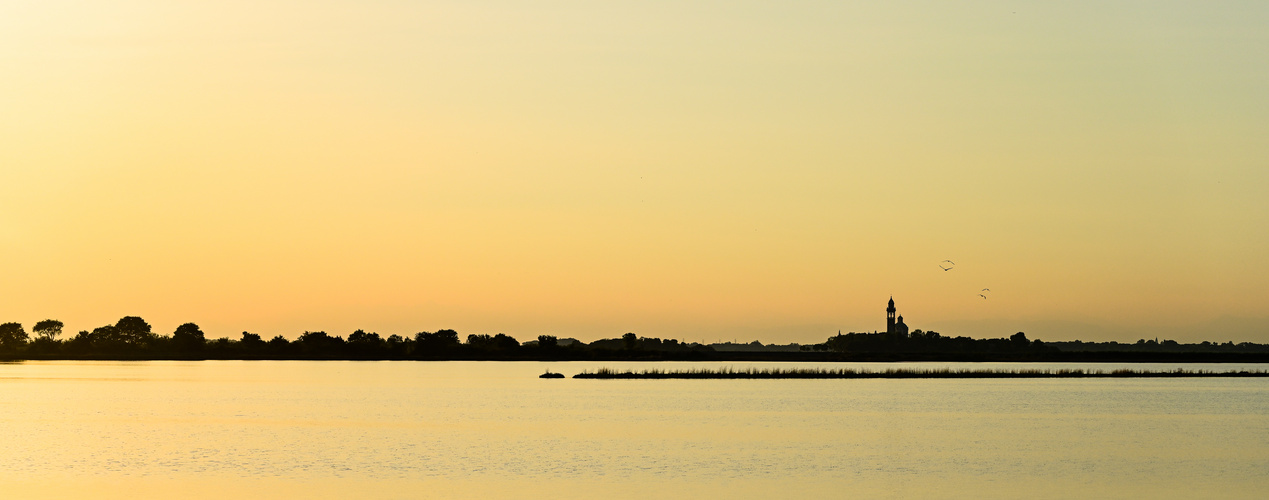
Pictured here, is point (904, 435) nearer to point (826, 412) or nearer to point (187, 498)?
point (826, 412)

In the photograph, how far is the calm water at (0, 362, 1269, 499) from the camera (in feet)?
134

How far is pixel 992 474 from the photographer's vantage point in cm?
4462

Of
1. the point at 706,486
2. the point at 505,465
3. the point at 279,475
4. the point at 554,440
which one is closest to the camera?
the point at 706,486

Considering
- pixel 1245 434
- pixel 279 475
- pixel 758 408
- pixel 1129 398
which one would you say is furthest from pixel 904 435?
pixel 1129 398

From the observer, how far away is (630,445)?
5450 centimetres

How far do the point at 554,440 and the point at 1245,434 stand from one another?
1241 inches

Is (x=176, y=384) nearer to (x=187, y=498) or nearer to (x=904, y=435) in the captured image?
(x=904, y=435)

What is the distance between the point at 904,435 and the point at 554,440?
15921 mm

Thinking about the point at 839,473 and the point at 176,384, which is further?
the point at 176,384

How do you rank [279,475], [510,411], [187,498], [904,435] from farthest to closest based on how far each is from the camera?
1. [510,411]
2. [904,435]
3. [279,475]
4. [187,498]

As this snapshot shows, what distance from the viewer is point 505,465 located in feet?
153

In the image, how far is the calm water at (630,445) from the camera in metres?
40.8

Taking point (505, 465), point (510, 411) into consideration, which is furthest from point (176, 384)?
point (505, 465)

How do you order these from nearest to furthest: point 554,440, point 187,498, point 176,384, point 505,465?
point 187,498
point 505,465
point 554,440
point 176,384
